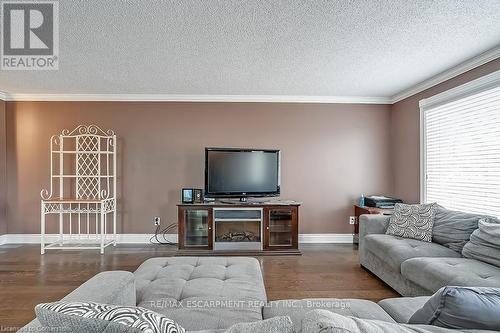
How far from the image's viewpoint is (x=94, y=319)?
82cm

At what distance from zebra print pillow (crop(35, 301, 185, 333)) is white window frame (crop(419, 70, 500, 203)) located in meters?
3.61

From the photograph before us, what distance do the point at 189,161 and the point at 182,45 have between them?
2.14 metres

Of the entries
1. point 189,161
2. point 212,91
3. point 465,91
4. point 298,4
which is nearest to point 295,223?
point 189,161

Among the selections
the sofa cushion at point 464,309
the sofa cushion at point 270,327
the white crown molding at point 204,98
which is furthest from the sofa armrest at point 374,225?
the sofa cushion at point 270,327

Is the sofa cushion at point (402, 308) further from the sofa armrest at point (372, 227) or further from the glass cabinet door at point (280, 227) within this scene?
the glass cabinet door at point (280, 227)

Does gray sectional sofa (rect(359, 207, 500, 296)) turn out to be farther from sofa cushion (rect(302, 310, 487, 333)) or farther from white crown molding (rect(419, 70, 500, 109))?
sofa cushion (rect(302, 310, 487, 333))

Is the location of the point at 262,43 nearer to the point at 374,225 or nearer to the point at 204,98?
the point at 204,98

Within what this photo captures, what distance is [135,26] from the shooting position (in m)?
2.37

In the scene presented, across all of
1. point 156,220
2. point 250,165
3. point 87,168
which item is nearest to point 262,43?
point 250,165

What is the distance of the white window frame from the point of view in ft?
9.41

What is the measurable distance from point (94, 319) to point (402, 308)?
1.44 metres

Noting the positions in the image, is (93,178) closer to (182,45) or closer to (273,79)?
(182,45)

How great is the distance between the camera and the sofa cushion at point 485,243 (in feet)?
7.21
